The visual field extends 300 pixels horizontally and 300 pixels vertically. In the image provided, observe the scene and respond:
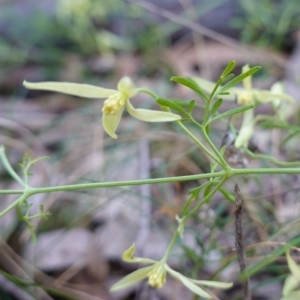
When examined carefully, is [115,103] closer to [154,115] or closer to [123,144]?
[154,115]

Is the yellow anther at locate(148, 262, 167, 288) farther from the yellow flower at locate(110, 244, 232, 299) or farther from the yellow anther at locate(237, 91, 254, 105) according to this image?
the yellow anther at locate(237, 91, 254, 105)

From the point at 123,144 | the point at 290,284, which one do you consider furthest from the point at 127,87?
the point at 123,144

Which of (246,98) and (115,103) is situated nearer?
(115,103)

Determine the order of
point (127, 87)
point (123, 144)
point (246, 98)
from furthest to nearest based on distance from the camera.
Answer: point (123, 144), point (246, 98), point (127, 87)

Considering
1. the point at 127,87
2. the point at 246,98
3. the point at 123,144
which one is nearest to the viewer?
the point at 127,87

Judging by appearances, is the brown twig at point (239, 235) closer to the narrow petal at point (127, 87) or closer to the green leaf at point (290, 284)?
the green leaf at point (290, 284)

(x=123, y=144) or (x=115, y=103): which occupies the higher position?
(x=115, y=103)

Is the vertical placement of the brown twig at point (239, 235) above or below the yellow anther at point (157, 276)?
above

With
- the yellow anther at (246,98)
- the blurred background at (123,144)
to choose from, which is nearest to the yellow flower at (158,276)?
the blurred background at (123,144)

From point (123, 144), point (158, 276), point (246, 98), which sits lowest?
point (123, 144)
